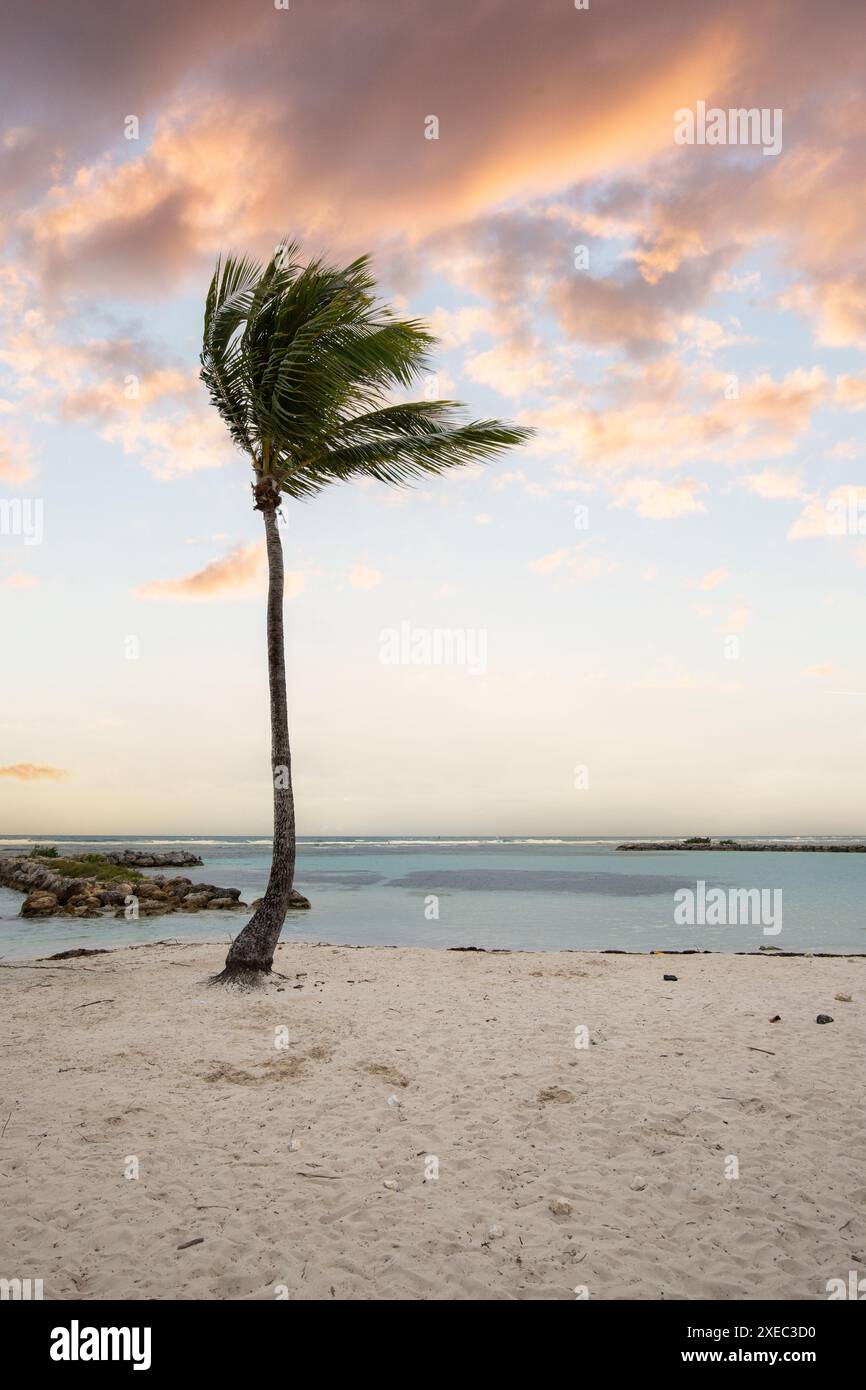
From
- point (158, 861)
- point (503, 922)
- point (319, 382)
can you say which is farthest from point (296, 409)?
point (158, 861)

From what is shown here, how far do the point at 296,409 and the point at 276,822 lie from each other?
684cm

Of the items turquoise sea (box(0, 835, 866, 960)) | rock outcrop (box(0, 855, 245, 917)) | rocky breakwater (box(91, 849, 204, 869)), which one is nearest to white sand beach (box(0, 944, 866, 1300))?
turquoise sea (box(0, 835, 866, 960))

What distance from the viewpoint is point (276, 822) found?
1109 centimetres

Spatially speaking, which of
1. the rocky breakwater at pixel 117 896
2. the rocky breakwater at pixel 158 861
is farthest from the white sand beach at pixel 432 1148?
the rocky breakwater at pixel 158 861

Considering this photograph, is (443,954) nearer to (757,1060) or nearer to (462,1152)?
(757,1060)

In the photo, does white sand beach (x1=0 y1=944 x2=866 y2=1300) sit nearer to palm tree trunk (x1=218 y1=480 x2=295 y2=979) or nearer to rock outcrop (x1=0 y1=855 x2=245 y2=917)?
palm tree trunk (x1=218 y1=480 x2=295 y2=979)

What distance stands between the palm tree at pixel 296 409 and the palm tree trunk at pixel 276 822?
2 cm

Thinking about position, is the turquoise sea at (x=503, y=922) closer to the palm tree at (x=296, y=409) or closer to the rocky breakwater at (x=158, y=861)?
the palm tree at (x=296, y=409)

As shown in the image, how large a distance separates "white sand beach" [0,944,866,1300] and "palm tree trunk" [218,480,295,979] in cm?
113

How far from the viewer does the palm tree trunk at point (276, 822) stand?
37.0 feet

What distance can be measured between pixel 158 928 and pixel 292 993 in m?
11.7
